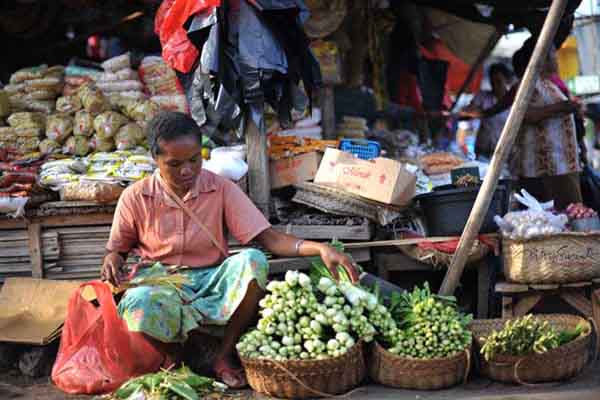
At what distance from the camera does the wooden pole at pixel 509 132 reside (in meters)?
4.36

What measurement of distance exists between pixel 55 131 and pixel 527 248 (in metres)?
3.57

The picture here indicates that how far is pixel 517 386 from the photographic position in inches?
153

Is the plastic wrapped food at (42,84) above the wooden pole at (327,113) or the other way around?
above

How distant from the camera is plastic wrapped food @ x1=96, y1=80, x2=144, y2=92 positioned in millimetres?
6305

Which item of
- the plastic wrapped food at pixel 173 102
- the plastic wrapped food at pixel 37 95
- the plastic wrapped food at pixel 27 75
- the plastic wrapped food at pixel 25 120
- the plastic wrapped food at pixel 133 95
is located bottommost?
the plastic wrapped food at pixel 25 120

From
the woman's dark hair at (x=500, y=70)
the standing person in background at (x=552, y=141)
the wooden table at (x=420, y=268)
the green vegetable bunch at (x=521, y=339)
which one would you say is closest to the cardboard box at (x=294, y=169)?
the wooden table at (x=420, y=268)

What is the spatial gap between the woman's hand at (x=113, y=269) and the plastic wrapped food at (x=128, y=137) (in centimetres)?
181

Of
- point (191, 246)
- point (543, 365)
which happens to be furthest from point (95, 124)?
point (543, 365)

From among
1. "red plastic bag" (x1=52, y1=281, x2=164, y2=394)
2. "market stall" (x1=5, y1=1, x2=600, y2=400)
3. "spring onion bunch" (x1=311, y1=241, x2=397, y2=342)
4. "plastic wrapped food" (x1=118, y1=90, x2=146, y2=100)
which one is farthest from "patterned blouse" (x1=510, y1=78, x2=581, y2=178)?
"red plastic bag" (x1=52, y1=281, x2=164, y2=394)

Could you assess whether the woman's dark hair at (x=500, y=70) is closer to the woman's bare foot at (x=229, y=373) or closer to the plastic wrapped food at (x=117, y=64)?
the plastic wrapped food at (x=117, y=64)

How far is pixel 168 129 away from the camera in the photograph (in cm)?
412

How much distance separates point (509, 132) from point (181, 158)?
1.82m

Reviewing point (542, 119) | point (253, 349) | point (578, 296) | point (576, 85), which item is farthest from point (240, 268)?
point (576, 85)

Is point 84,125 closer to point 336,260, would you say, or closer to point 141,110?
point 141,110
